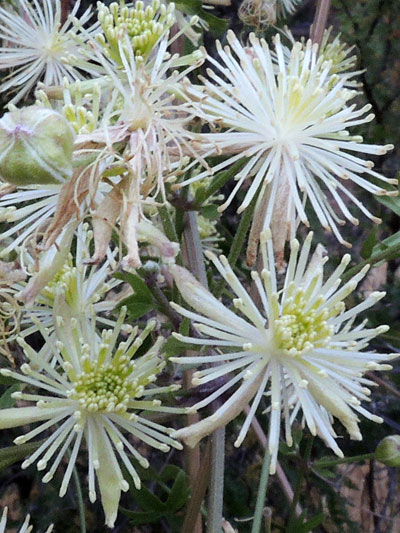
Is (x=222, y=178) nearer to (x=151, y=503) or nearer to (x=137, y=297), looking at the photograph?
(x=137, y=297)

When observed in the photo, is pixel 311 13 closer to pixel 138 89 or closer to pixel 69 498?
pixel 69 498

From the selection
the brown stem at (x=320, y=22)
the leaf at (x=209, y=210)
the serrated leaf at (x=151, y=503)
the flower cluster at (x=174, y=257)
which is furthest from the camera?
the brown stem at (x=320, y=22)

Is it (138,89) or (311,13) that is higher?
(311,13)

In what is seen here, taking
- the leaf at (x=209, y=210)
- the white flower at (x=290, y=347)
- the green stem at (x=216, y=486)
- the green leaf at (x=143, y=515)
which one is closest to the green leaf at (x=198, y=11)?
the leaf at (x=209, y=210)

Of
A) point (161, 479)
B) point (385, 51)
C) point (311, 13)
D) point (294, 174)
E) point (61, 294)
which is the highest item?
point (311, 13)

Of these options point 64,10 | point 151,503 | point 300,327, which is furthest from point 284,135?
point 64,10

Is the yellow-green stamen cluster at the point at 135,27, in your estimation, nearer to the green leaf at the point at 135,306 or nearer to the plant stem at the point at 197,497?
the green leaf at the point at 135,306

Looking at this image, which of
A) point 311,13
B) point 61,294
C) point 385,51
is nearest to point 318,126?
point 61,294

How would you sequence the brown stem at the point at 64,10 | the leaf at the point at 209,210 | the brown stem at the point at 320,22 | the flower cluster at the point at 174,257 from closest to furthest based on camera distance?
the flower cluster at the point at 174,257 < the leaf at the point at 209,210 < the brown stem at the point at 320,22 < the brown stem at the point at 64,10
